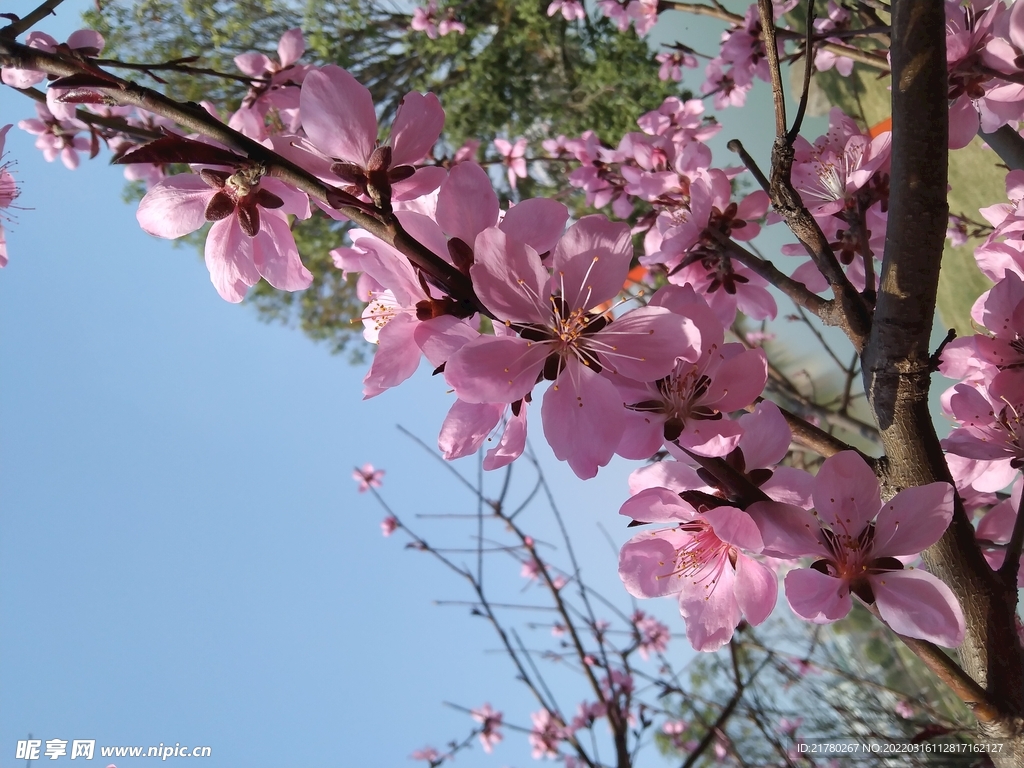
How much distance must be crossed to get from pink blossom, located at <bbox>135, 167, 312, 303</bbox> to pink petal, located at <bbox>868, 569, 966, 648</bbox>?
74 cm

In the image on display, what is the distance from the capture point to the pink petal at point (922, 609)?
21.3 inches

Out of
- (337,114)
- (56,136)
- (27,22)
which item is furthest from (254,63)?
(337,114)

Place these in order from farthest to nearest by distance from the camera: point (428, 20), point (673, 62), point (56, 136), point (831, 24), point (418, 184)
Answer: point (428, 20)
point (673, 62)
point (56, 136)
point (831, 24)
point (418, 184)

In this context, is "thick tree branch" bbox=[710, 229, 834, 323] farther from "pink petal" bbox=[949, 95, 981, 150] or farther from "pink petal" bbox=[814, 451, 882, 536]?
"pink petal" bbox=[949, 95, 981, 150]

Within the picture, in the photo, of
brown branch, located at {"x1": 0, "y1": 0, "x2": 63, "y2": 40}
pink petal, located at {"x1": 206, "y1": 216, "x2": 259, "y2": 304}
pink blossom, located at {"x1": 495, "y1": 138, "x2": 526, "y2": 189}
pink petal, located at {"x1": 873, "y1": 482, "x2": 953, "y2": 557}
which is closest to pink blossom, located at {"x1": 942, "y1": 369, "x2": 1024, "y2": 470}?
pink petal, located at {"x1": 873, "y1": 482, "x2": 953, "y2": 557}

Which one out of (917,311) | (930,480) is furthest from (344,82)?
(930,480)

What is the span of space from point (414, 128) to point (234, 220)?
0.82ft

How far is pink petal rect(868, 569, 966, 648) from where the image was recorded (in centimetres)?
54

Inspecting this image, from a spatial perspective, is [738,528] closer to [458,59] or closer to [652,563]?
[652,563]

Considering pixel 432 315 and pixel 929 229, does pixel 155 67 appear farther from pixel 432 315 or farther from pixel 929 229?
pixel 929 229

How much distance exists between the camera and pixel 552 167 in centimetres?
395

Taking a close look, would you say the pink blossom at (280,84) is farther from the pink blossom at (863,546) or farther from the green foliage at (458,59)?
the green foliage at (458,59)

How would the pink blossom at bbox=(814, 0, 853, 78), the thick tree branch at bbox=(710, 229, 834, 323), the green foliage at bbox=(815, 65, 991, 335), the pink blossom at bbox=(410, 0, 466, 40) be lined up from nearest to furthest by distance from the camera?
the thick tree branch at bbox=(710, 229, 834, 323), the pink blossom at bbox=(814, 0, 853, 78), the green foliage at bbox=(815, 65, 991, 335), the pink blossom at bbox=(410, 0, 466, 40)

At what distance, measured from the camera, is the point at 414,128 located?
0.63 metres
